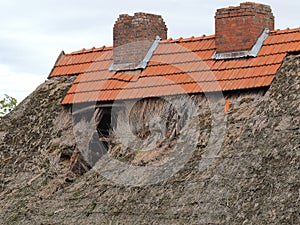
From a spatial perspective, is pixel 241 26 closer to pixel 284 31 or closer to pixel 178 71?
pixel 284 31

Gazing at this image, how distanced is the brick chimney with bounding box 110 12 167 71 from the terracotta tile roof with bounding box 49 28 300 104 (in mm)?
178

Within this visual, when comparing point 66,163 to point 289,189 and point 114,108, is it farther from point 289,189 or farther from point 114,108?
point 289,189

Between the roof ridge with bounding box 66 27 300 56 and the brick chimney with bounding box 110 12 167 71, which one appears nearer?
the roof ridge with bounding box 66 27 300 56

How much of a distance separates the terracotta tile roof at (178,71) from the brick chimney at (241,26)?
8.6 inches

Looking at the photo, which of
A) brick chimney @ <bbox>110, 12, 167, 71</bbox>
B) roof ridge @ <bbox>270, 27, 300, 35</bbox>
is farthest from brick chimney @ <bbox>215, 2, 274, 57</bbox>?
brick chimney @ <bbox>110, 12, 167, 71</bbox>

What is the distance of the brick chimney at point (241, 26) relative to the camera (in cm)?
1705

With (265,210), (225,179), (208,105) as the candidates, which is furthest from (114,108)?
(265,210)

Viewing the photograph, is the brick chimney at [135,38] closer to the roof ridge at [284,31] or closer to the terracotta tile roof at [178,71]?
the terracotta tile roof at [178,71]

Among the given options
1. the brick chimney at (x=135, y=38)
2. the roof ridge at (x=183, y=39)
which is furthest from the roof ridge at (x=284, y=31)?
the brick chimney at (x=135, y=38)

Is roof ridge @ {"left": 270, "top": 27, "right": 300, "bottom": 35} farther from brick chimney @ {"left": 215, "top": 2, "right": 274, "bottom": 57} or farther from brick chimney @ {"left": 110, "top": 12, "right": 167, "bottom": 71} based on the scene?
brick chimney @ {"left": 110, "top": 12, "right": 167, "bottom": 71}

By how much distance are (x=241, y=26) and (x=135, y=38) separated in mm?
2530

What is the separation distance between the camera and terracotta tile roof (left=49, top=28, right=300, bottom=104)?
1634 centimetres

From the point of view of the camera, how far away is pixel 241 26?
17.1 metres

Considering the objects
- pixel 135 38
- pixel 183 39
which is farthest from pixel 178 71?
pixel 135 38
